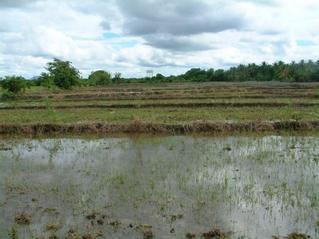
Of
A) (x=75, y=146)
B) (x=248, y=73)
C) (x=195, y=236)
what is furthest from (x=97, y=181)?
(x=248, y=73)

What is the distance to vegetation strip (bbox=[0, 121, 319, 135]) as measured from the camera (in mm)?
13461

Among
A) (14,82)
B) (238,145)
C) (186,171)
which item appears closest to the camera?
(186,171)

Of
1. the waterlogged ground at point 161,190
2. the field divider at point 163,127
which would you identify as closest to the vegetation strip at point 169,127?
the field divider at point 163,127

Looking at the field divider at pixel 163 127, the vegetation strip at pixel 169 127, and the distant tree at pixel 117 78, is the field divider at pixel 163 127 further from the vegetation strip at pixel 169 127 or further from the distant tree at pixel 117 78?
the distant tree at pixel 117 78

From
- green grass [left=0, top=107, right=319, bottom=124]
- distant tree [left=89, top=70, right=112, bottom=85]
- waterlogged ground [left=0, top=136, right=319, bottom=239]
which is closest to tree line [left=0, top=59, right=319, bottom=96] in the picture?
distant tree [left=89, top=70, right=112, bottom=85]

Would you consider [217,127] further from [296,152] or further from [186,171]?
[186,171]

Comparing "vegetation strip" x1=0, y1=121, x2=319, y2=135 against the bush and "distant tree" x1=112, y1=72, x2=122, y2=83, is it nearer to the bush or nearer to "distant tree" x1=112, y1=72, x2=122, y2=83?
the bush

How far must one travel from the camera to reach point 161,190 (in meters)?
7.18

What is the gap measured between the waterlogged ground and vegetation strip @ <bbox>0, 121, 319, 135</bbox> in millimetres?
1757

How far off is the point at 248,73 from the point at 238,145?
191 ft

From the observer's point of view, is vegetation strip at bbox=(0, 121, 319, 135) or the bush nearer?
vegetation strip at bbox=(0, 121, 319, 135)

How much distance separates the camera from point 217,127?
1345cm

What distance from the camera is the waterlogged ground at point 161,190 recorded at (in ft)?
18.0

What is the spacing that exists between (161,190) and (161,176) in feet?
3.24
